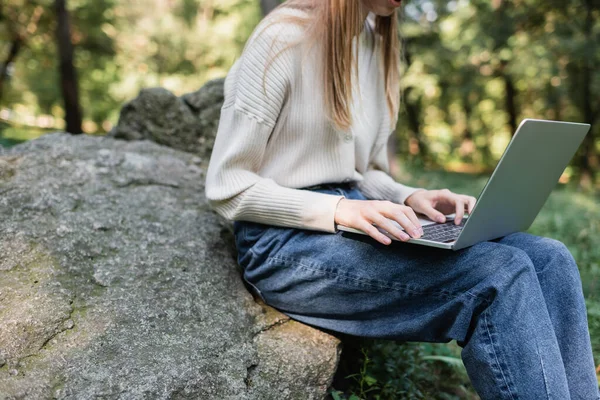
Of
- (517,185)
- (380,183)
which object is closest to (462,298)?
(517,185)

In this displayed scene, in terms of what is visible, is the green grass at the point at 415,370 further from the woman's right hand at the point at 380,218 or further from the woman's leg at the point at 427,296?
the woman's right hand at the point at 380,218

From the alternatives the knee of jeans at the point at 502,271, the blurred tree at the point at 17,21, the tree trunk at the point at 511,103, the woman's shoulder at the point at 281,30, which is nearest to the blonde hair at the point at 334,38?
the woman's shoulder at the point at 281,30

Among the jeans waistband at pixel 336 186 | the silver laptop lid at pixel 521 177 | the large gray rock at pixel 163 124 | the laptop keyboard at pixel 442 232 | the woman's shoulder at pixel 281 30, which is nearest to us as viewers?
the silver laptop lid at pixel 521 177

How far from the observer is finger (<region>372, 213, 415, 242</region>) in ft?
3.82

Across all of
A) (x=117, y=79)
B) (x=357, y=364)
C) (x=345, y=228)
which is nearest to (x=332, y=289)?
(x=345, y=228)

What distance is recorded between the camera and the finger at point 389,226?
3.82 feet

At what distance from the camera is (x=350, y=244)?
4.40ft

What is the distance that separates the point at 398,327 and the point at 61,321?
90cm

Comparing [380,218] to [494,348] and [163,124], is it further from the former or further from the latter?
[163,124]

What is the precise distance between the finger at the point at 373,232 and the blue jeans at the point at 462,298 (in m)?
0.10

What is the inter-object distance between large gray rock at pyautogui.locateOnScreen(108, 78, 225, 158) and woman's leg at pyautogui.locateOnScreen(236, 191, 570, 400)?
1.33m

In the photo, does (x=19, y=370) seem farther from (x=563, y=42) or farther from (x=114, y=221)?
(x=563, y=42)

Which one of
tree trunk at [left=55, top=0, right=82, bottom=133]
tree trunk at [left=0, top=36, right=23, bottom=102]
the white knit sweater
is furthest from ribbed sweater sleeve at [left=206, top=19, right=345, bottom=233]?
tree trunk at [left=0, top=36, right=23, bottom=102]

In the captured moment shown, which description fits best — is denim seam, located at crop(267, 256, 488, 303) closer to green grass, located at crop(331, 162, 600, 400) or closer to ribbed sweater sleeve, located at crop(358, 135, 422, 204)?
green grass, located at crop(331, 162, 600, 400)
